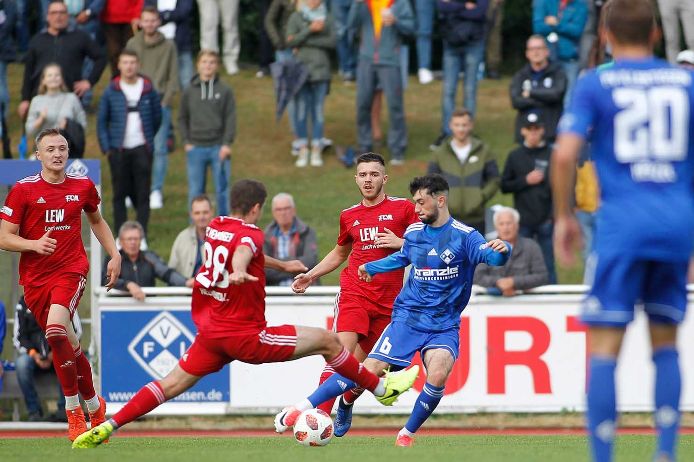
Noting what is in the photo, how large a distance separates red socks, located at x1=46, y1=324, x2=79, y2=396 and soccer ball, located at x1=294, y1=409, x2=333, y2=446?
204 centimetres

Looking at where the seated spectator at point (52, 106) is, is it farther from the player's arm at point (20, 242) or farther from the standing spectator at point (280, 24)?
the player's arm at point (20, 242)

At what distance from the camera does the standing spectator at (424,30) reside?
21.8 meters

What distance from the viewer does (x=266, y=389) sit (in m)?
13.4

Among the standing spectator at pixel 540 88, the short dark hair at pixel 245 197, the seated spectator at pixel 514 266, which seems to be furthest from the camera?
the standing spectator at pixel 540 88

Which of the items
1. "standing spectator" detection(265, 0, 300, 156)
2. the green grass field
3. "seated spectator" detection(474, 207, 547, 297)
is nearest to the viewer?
the green grass field

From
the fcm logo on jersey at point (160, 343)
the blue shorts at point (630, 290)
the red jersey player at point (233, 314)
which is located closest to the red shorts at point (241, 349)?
the red jersey player at point (233, 314)

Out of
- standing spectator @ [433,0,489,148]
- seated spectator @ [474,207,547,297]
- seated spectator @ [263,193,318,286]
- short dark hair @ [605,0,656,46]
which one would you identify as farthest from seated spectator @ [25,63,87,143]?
short dark hair @ [605,0,656,46]

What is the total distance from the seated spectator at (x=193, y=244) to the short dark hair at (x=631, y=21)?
28.5 feet

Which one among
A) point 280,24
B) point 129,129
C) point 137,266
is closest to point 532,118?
point 129,129

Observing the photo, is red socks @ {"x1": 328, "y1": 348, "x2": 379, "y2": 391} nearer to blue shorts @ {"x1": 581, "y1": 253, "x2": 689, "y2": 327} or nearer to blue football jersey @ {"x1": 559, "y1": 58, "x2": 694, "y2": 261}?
blue shorts @ {"x1": 581, "y1": 253, "x2": 689, "y2": 327}

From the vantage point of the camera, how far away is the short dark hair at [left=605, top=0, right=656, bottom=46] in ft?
20.0

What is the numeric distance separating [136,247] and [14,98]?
33.8 ft

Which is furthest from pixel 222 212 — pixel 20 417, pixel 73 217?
pixel 73 217

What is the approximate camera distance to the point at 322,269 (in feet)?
34.9
